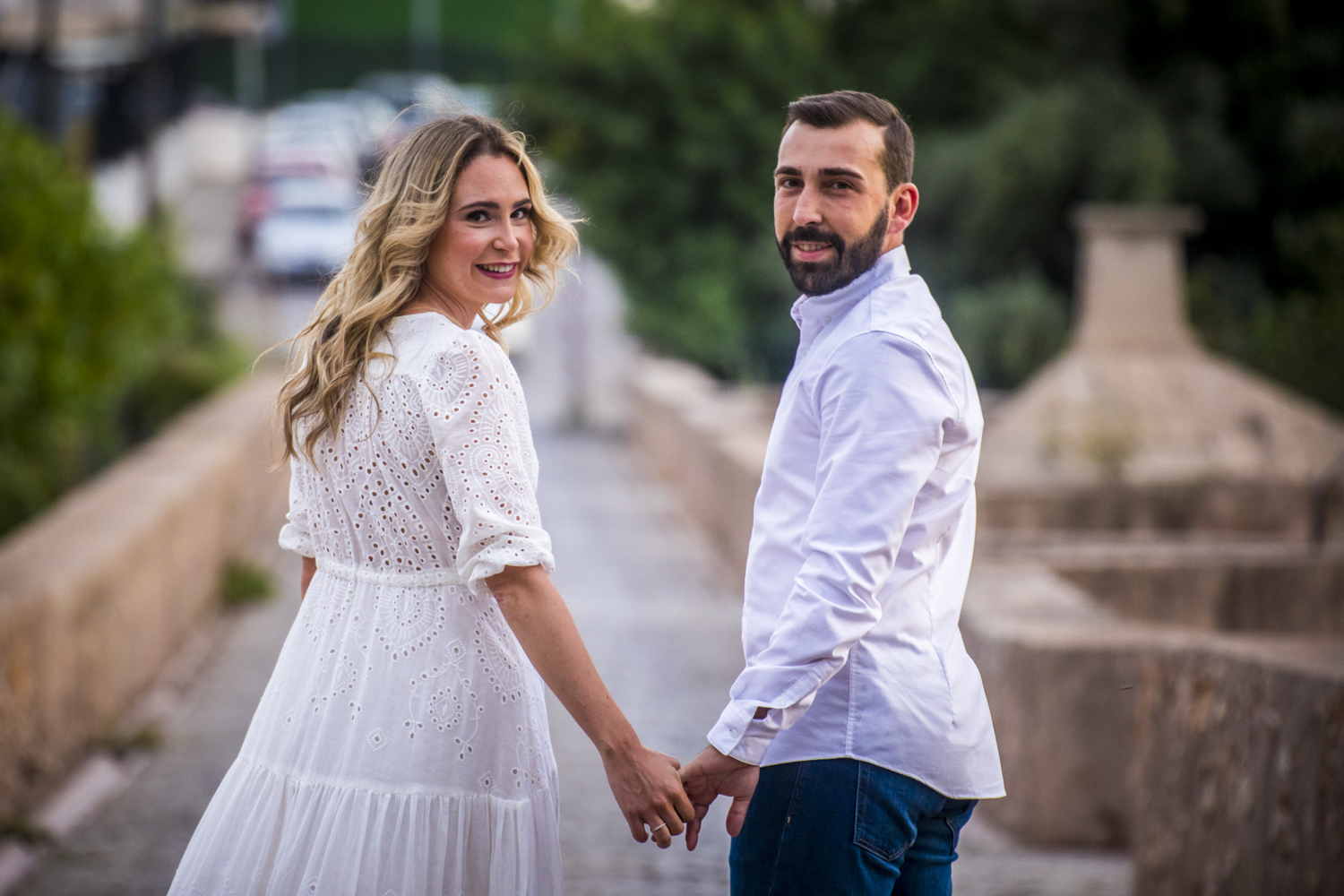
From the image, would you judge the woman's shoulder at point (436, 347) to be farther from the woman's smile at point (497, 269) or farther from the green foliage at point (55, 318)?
the green foliage at point (55, 318)

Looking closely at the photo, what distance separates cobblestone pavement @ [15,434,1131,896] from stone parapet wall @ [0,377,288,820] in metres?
0.27

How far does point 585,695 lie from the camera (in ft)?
7.91

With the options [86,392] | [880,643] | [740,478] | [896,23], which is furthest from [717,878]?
[896,23]

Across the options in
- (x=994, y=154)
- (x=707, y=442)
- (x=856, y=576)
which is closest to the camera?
(x=856, y=576)

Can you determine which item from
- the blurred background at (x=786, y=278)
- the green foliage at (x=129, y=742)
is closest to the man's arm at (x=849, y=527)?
the blurred background at (x=786, y=278)

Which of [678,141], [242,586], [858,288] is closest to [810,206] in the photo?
[858,288]

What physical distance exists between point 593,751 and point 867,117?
421cm

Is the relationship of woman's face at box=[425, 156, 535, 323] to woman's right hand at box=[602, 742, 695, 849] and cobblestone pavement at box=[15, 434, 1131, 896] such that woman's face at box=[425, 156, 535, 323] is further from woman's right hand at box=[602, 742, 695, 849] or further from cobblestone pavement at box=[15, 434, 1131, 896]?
cobblestone pavement at box=[15, 434, 1131, 896]

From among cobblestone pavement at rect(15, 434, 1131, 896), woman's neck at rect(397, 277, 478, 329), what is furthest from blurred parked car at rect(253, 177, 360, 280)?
woman's neck at rect(397, 277, 478, 329)

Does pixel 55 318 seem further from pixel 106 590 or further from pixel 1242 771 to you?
pixel 1242 771

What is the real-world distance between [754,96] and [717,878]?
48.0 feet

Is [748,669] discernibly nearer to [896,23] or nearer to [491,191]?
[491,191]

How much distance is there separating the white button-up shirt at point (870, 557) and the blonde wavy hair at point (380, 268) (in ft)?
2.13

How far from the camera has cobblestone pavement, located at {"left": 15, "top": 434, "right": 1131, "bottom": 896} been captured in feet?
16.0
